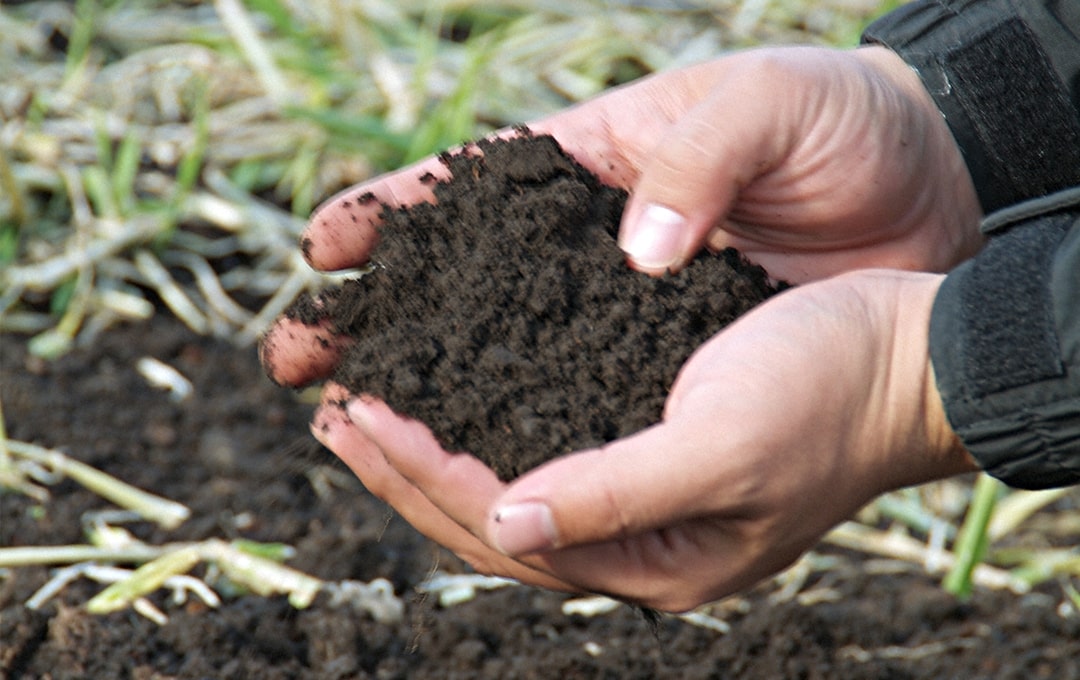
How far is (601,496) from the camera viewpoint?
3.54ft

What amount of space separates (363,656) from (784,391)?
0.77m

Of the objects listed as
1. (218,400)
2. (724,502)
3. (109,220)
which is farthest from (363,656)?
(109,220)

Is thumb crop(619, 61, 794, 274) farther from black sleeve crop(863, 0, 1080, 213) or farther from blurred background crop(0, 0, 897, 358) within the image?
blurred background crop(0, 0, 897, 358)

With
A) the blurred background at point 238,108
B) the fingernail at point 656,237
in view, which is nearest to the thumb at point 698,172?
the fingernail at point 656,237

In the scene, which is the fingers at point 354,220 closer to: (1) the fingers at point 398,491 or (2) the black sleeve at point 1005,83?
(1) the fingers at point 398,491

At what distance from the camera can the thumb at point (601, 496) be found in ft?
3.53

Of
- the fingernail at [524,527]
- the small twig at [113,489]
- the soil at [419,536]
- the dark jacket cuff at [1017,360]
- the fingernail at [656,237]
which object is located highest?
the dark jacket cuff at [1017,360]

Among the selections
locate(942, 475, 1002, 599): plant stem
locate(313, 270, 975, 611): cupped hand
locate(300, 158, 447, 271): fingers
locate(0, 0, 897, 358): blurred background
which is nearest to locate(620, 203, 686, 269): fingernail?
locate(313, 270, 975, 611): cupped hand

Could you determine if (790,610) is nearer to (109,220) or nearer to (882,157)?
(882,157)

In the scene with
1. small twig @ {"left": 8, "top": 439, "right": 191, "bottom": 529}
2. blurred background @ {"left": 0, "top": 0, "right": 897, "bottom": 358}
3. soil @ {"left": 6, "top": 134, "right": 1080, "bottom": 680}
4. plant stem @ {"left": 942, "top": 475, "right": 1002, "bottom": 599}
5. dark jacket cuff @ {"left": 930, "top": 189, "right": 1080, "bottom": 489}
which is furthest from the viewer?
blurred background @ {"left": 0, "top": 0, "right": 897, "bottom": 358}

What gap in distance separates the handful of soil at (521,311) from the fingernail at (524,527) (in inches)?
5.2

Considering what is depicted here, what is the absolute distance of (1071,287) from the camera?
118 cm

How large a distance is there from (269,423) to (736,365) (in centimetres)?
132

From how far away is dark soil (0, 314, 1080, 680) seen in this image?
1.56 meters
